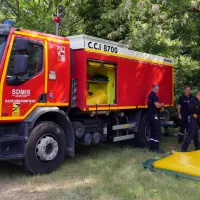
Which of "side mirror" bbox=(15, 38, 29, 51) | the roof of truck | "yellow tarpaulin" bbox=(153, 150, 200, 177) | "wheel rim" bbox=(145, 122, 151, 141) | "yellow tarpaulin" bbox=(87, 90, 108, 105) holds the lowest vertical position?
"yellow tarpaulin" bbox=(153, 150, 200, 177)

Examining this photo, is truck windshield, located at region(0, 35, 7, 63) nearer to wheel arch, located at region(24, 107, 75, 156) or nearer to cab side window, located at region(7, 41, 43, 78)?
cab side window, located at region(7, 41, 43, 78)

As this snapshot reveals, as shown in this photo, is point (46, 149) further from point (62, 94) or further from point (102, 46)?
point (102, 46)

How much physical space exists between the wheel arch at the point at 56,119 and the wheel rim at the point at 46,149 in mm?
375

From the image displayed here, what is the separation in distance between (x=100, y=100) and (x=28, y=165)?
8.27ft

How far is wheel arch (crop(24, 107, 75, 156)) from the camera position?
5629 mm

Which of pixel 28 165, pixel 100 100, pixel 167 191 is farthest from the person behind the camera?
pixel 100 100

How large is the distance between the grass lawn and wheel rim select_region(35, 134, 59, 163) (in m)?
0.34

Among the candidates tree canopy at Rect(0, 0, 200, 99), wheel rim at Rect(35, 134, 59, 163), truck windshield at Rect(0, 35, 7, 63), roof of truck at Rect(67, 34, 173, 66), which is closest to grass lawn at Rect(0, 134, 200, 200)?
wheel rim at Rect(35, 134, 59, 163)

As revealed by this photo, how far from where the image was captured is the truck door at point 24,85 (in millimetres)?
5273

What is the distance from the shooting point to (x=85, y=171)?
621 cm

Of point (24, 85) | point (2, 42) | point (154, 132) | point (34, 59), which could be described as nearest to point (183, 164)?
point (154, 132)

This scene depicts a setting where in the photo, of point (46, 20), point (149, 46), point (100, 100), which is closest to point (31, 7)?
point (46, 20)

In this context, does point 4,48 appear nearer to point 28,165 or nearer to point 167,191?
point 28,165

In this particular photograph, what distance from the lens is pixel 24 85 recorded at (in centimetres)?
554
